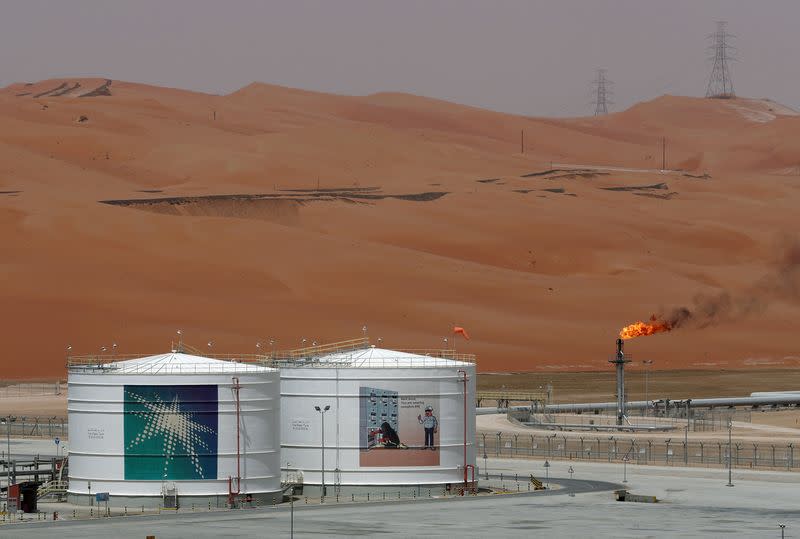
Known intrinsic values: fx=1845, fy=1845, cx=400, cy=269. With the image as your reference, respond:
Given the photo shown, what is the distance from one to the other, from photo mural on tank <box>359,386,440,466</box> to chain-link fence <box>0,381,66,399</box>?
203 feet

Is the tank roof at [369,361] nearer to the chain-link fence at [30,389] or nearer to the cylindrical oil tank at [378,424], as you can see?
the cylindrical oil tank at [378,424]

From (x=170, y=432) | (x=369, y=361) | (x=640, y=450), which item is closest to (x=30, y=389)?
(x=640, y=450)

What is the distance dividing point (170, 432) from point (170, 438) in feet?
0.88

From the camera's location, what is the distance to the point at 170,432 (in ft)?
270

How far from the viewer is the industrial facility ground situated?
72.7m

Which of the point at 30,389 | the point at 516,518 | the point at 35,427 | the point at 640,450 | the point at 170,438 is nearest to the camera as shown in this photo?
the point at 516,518

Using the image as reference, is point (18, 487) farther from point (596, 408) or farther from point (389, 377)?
point (596, 408)

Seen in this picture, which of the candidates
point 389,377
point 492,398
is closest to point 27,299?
point 492,398

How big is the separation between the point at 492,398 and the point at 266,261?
59.1 meters

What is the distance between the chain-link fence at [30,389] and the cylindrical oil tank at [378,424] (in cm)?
5978

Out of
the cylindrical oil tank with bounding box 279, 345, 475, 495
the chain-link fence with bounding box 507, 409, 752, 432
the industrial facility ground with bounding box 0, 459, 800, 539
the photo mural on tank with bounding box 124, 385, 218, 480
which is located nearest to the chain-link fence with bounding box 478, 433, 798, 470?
the chain-link fence with bounding box 507, 409, 752, 432

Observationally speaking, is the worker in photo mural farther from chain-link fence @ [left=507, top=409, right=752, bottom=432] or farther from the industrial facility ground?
chain-link fence @ [left=507, top=409, right=752, bottom=432]

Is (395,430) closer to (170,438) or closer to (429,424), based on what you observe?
(429,424)

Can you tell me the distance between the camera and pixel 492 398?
14112 cm
